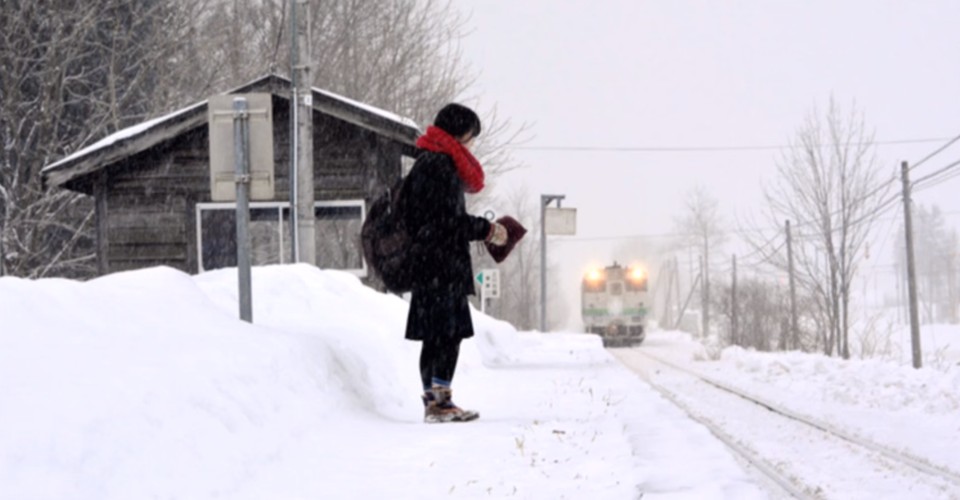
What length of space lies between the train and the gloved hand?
33.9 m

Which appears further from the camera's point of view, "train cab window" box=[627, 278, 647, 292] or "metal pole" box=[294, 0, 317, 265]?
"train cab window" box=[627, 278, 647, 292]

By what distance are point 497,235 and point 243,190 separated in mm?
1943

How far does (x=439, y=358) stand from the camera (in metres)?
6.77

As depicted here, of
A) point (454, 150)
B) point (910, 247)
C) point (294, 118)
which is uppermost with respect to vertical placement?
point (294, 118)

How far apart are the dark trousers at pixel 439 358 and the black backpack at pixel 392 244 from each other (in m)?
0.39

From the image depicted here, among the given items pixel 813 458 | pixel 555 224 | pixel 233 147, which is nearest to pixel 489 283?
pixel 555 224

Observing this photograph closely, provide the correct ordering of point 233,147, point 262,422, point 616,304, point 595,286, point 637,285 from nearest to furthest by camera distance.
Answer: point 262,422 → point 233,147 → point 616,304 → point 637,285 → point 595,286

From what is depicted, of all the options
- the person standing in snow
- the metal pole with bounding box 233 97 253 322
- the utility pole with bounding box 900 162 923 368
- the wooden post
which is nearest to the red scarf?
the person standing in snow

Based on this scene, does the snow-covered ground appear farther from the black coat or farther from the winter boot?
the black coat

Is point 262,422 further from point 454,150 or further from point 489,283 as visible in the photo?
point 489,283

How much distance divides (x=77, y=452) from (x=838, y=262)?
2493cm

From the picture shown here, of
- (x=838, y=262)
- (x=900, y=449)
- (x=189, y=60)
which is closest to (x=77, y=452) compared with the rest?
(x=900, y=449)

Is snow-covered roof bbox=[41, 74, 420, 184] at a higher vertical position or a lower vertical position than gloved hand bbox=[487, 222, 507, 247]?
higher

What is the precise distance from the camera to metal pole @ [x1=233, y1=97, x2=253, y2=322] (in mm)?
7445
